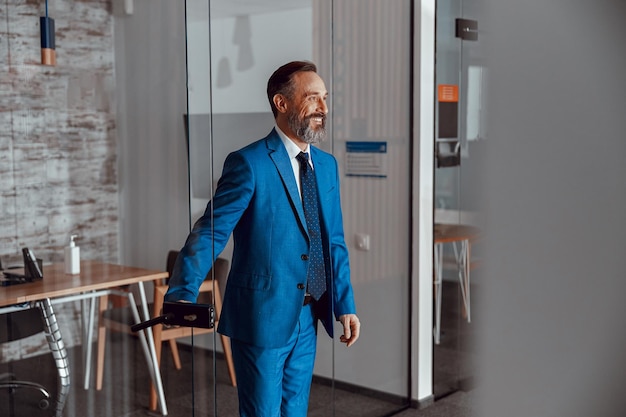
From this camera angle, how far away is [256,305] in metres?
2.35

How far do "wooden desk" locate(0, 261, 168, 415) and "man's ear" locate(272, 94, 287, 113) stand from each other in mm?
687

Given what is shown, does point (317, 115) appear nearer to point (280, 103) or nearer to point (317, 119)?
point (317, 119)

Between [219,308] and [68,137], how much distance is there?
2.51 feet

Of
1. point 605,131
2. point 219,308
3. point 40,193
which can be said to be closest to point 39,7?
point 40,193

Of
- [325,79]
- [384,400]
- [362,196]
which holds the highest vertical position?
[325,79]

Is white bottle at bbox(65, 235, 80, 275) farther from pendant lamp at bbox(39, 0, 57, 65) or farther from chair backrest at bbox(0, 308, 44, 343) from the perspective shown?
pendant lamp at bbox(39, 0, 57, 65)

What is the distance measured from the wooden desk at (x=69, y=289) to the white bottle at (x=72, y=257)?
18 millimetres

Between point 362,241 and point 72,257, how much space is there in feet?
5.35

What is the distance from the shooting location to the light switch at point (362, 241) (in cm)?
356

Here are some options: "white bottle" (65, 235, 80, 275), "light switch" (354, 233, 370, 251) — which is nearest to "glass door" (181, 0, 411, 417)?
"light switch" (354, 233, 370, 251)

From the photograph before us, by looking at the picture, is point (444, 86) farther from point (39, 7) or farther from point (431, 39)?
point (39, 7)

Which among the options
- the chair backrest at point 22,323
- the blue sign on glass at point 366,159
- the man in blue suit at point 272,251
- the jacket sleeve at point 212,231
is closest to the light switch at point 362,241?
the blue sign on glass at point 366,159

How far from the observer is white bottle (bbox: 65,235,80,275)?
2.35m

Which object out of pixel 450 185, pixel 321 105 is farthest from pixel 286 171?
pixel 450 185
